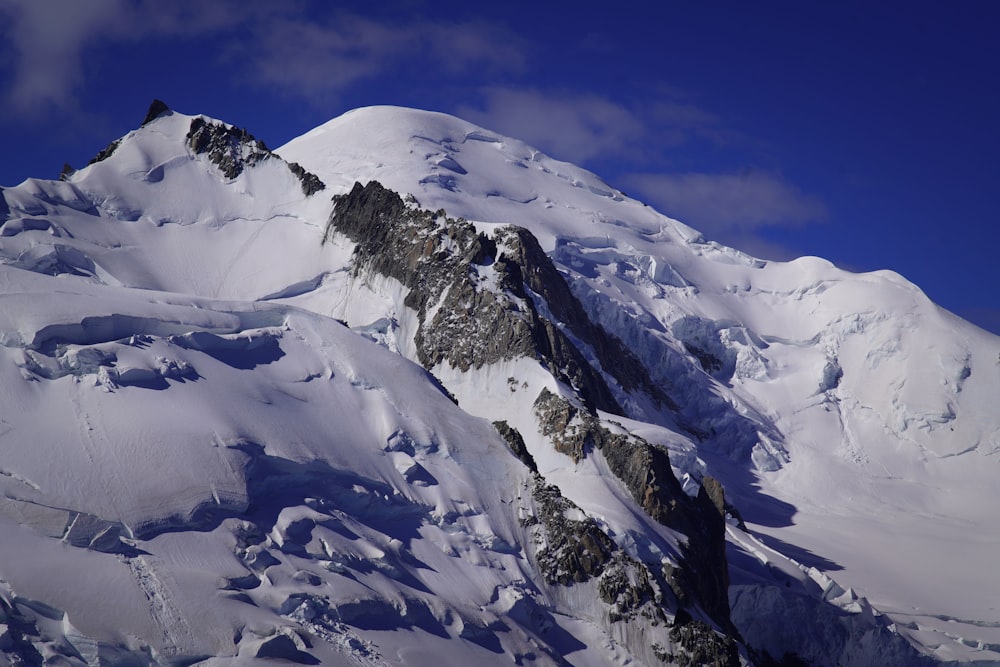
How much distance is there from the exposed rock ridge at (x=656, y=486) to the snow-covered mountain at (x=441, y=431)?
0.21 m

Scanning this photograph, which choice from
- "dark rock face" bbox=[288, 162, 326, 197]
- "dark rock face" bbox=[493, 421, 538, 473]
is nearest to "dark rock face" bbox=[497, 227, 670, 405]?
"dark rock face" bbox=[288, 162, 326, 197]

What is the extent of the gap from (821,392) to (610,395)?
128 feet

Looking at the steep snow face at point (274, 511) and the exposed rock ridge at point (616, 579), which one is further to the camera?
the exposed rock ridge at point (616, 579)

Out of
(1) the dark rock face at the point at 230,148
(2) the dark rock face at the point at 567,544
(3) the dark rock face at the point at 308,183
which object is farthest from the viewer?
(1) the dark rock face at the point at 230,148

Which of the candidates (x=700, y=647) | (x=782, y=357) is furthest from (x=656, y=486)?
(x=782, y=357)

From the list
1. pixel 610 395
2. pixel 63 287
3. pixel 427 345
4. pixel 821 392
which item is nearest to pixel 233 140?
pixel 427 345

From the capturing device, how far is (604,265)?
123m

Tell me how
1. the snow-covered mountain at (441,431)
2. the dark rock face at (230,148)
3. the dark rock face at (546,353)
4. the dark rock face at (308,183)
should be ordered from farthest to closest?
the dark rock face at (230,148)
the dark rock face at (308,183)
the dark rock face at (546,353)
the snow-covered mountain at (441,431)

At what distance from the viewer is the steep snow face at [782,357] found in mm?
106062

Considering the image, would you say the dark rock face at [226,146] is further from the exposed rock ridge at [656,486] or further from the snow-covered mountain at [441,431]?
the exposed rock ridge at [656,486]

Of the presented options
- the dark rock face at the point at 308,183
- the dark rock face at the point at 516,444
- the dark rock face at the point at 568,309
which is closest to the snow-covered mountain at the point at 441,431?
the dark rock face at the point at 516,444

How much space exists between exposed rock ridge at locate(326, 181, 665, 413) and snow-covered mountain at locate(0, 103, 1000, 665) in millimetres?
227

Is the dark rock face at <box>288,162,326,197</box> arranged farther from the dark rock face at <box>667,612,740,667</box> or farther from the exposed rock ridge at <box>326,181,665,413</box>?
the dark rock face at <box>667,612,740,667</box>

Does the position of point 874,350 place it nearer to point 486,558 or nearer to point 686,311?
point 686,311
